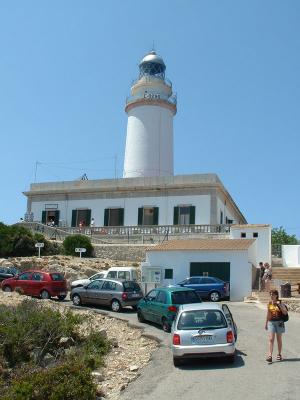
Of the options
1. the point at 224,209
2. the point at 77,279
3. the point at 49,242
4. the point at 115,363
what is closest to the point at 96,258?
the point at 49,242

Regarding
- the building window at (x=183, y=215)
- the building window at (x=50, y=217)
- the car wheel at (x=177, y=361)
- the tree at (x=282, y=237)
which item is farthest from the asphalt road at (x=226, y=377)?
the tree at (x=282, y=237)

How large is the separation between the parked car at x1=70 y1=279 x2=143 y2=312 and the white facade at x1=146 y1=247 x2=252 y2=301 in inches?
235

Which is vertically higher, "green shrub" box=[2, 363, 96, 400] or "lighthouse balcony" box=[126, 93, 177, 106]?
"lighthouse balcony" box=[126, 93, 177, 106]

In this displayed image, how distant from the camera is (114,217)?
39219 millimetres

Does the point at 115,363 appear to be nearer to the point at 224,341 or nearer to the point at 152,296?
the point at 224,341

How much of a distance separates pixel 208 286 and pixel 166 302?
Answer: 8.05 m

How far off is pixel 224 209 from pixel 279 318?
28362 millimetres

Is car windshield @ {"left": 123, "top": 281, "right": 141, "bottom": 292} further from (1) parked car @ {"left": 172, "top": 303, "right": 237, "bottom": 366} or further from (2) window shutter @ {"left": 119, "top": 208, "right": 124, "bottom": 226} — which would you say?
(2) window shutter @ {"left": 119, "top": 208, "right": 124, "bottom": 226}

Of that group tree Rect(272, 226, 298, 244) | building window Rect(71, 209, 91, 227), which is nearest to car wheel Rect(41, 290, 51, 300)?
building window Rect(71, 209, 91, 227)

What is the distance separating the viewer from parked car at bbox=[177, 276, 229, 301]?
24359 millimetres

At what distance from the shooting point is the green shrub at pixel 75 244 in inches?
1312

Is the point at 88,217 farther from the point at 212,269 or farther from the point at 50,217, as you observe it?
the point at 212,269

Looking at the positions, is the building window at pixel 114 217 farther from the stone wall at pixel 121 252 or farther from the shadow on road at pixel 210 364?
the shadow on road at pixel 210 364

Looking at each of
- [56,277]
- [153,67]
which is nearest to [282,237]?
[153,67]
